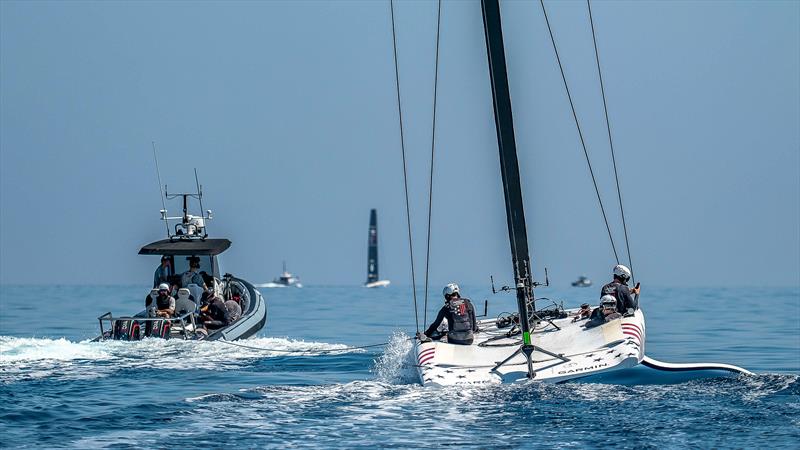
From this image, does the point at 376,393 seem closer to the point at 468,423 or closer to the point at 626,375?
the point at 468,423

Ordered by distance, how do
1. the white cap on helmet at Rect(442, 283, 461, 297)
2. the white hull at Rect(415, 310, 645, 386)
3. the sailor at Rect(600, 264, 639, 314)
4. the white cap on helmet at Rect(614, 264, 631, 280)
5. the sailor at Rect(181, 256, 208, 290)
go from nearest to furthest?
the white hull at Rect(415, 310, 645, 386) → the white cap on helmet at Rect(442, 283, 461, 297) → the sailor at Rect(600, 264, 639, 314) → the white cap on helmet at Rect(614, 264, 631, 280) → the sailor at Rect(181, 256, 208, 290)

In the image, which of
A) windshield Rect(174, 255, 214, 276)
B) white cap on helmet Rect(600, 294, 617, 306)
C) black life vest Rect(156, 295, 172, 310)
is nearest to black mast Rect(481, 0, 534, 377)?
white cap on helmet Rect(600, 294, 617, 306)

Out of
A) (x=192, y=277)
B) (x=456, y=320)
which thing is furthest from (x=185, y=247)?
(x=456, y=320)

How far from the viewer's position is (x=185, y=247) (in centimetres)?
3497

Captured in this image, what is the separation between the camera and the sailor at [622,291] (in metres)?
23.0

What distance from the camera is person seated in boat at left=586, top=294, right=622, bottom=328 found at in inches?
872

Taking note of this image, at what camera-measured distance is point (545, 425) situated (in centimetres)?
1597

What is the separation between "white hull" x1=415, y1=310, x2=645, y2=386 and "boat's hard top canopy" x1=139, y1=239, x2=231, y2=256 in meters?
14.6

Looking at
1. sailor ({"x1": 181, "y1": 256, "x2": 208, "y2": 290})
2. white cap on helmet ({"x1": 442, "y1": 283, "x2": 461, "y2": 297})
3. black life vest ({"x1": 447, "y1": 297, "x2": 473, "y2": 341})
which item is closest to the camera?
black life vest ({"x1": 447, "y1": 297, "x2": 473, "y2": 341})

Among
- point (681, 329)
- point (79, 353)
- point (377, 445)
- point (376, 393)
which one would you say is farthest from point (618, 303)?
point (681, 329)

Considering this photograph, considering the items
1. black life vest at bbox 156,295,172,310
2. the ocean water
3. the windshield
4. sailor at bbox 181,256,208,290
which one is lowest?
the ocean water

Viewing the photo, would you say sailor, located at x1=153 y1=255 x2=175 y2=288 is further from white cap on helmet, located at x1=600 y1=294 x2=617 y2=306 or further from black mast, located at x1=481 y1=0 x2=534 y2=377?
white cap on helmet, located at x1=600 y1=294 x2=617 y2=306

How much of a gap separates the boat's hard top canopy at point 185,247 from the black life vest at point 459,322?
1486cm

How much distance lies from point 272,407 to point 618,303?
27.9 ft
